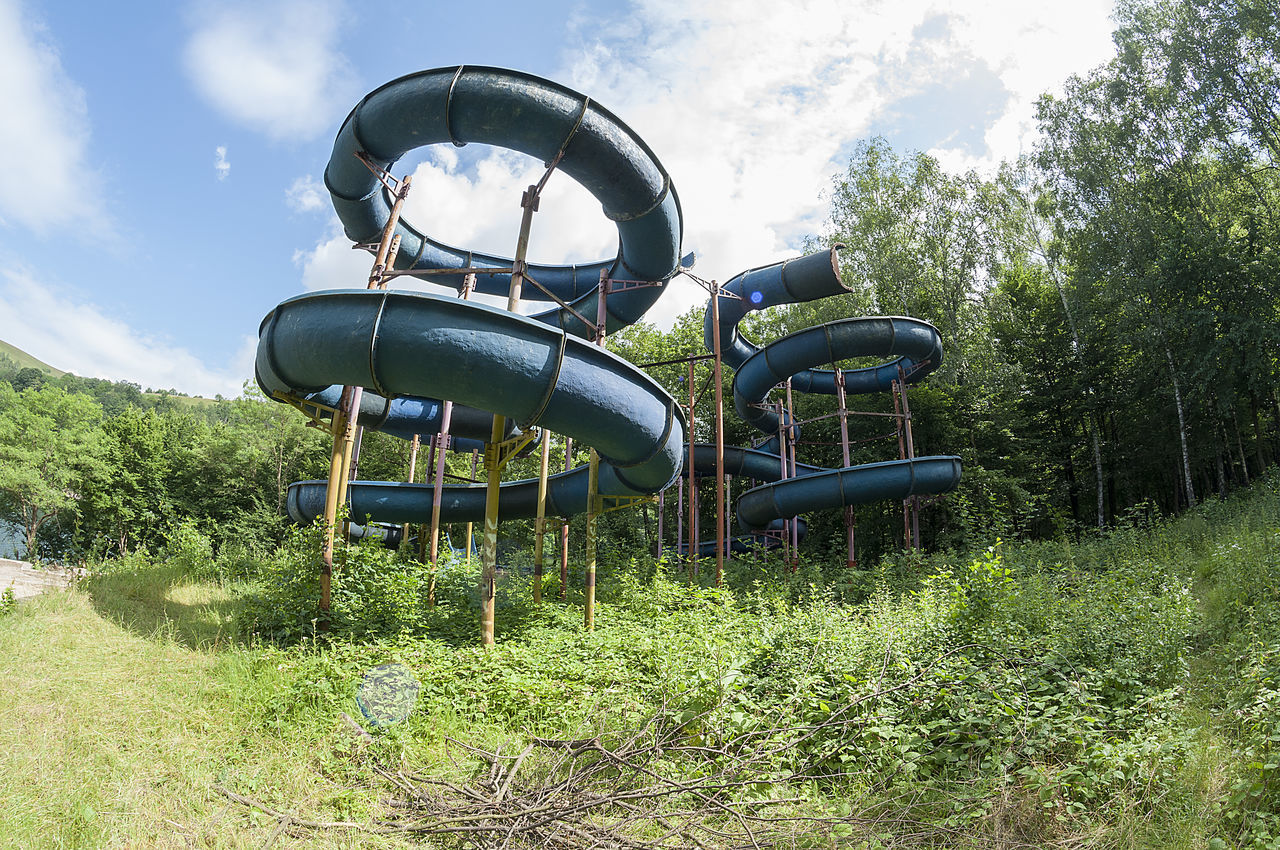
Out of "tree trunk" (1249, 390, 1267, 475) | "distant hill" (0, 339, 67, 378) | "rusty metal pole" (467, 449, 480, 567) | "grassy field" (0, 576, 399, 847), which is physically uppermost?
"distant hill" (0, 339, 67, 378)

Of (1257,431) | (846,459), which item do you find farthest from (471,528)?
(1257,431)

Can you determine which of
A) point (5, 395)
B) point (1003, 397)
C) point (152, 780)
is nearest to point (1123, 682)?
point (152, 780)

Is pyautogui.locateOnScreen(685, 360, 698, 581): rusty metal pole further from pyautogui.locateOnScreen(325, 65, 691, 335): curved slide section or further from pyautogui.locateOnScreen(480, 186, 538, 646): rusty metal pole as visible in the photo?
pyautogui.locateOnScreen(480, 186, 538, 646): rusty metal pole

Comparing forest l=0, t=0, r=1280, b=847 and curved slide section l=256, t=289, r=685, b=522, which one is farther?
curved slide section l=256, t=289, r=685, b=522

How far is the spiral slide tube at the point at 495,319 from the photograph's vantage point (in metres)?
5.76

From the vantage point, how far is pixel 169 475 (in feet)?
89.8

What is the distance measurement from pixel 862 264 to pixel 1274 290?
1118 centimetres

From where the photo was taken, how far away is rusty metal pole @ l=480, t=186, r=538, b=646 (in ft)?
22.4

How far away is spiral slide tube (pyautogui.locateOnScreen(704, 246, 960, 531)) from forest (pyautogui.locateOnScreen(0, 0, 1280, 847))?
4.74ft

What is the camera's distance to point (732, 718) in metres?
4.64

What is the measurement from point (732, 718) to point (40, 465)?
33.3 m

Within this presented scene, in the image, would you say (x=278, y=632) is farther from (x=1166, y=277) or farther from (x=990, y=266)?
(x=990, y=266)

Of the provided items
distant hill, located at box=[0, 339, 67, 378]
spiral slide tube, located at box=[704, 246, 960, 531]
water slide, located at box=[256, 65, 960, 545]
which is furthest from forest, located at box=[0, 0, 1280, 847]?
distant hill, located at box=[0, 339, 67, 378]

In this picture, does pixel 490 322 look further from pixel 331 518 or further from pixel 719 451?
pixel 719 451
